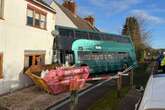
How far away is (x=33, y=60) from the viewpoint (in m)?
22.0

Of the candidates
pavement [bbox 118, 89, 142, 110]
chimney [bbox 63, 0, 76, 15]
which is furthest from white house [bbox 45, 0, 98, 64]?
pavement [bbox 118, 89, 142, 110]

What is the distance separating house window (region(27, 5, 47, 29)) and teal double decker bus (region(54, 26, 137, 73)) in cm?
225

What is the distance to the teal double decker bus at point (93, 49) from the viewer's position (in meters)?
26.1

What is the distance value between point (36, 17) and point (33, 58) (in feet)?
8.31

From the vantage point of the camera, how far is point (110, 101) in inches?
594

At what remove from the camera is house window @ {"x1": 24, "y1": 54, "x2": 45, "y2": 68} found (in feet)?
69.2

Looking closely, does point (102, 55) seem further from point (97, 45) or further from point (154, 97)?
point (154, 97)

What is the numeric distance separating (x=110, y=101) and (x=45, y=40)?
972 cm

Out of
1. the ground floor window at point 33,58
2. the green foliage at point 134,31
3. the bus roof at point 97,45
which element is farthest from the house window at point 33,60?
the green foliage at point 134,31

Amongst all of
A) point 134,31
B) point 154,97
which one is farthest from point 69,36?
point 134,31

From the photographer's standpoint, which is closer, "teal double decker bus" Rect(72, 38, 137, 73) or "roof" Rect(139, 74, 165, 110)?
"roof" Rect(139, 74, 165, 110)

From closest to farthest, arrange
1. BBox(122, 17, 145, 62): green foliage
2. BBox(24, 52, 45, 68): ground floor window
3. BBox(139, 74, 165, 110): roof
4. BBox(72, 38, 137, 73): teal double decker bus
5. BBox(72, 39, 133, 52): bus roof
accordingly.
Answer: BBox(139, 74, 165, 110): roof < BBox(24, 52, 45, 68): ground floor window < BBox(72, 39, 133, 52): bus roof < BBox(72, 38, 137, 73): teal double decker bus < BBox(122, 17, 145, 62): green foliage

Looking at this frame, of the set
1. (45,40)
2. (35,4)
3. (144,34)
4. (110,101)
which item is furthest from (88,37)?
(144,34)

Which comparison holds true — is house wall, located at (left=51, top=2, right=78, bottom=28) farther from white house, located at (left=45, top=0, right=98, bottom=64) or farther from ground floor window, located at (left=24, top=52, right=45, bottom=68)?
ground floor window, located at (left=24, top=52, right=45, bottom=68)
